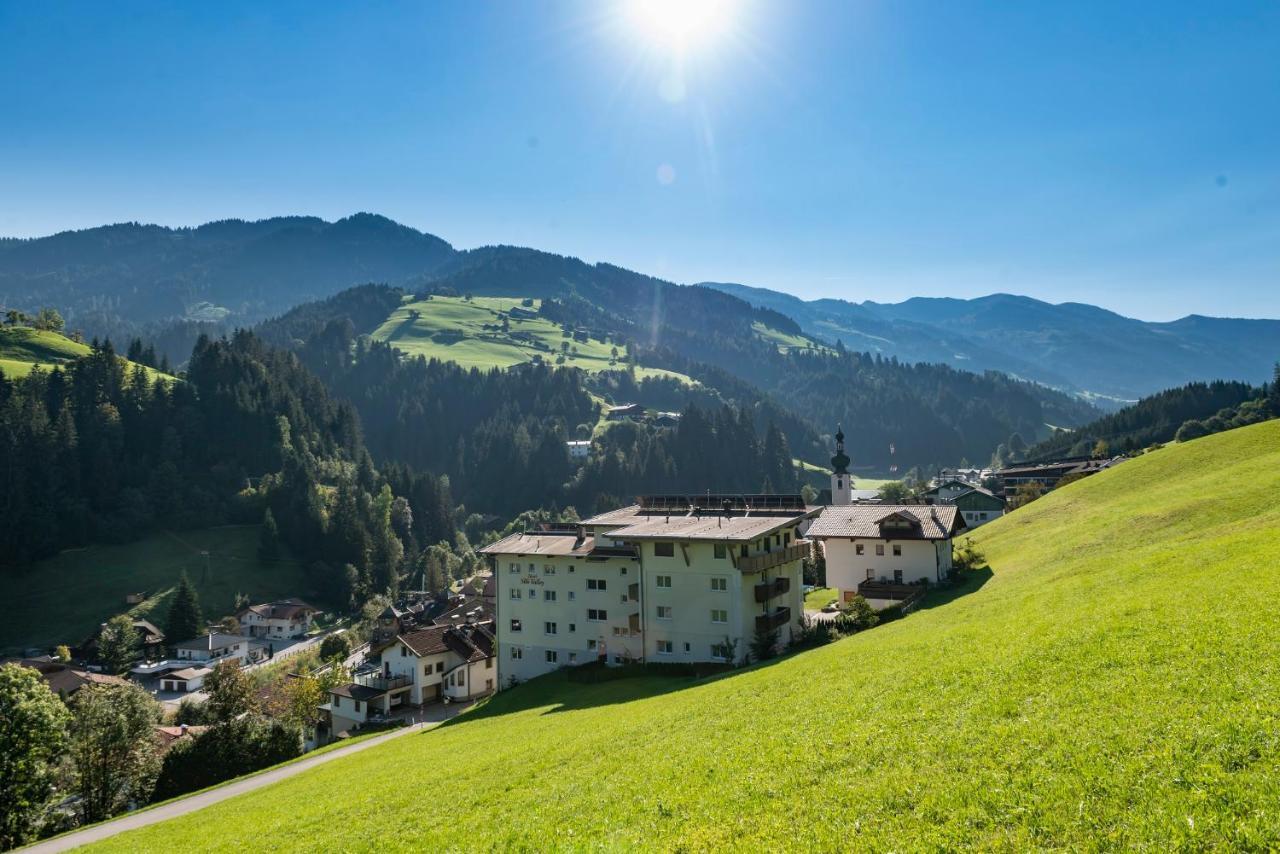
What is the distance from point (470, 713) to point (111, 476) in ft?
492

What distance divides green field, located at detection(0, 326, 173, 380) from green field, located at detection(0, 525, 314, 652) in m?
62.3

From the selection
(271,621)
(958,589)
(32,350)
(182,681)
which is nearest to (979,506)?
(958,589)

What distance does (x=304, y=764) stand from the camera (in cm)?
4606

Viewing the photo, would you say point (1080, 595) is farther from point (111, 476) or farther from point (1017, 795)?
point (111, 476)

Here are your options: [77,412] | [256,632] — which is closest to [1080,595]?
[256,632]

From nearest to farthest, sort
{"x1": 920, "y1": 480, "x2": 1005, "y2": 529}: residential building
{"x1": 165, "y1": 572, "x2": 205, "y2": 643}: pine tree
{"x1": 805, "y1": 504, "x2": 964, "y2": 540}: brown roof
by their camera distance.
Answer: {"x1": 805, "y1": 504, "x2": 964, "y2": 540}: brown roof → {"x1": 920, "y1": 480, "x2": 1005, "y2": 529}: residential building → {"x1": 165, "y1": 572, "x2": 205, "y2": 643}: pine tree

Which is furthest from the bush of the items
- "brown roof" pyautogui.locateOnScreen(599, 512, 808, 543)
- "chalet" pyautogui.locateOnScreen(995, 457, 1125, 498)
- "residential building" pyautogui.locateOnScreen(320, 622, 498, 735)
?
"chalet" pyautogui.locateOnScreen(995, 457, 1125, 498)

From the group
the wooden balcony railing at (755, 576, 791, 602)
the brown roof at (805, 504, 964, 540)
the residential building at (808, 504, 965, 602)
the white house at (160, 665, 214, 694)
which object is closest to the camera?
the wooden balcony railing at (755, 576, 791, 602)

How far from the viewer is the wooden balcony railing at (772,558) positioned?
49.1 meters

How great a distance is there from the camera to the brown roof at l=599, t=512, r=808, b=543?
49844mm

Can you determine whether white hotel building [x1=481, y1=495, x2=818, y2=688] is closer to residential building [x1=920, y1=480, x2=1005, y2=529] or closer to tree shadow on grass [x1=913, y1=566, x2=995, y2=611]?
tree shadow on grass [x1=913, y1=566, x2=995, y2=611]

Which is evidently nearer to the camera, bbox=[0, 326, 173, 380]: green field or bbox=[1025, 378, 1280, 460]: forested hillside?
bbox=[1025, 378, 1280, 460]: forested hillside

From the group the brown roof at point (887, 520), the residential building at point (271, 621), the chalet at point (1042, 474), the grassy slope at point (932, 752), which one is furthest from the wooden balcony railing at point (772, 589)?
the residential building at point (271, 621)

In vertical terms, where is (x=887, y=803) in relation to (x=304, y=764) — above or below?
above
